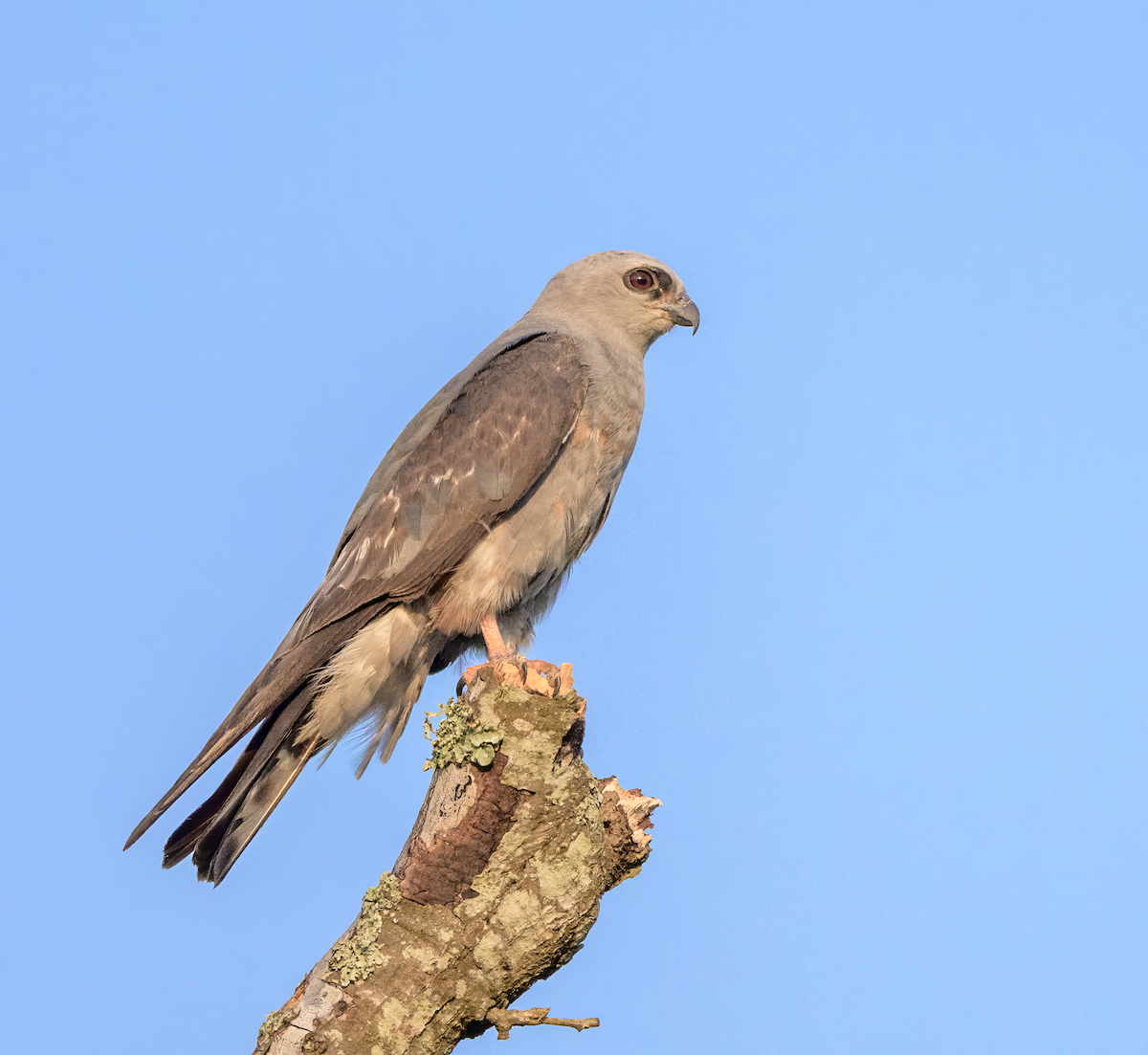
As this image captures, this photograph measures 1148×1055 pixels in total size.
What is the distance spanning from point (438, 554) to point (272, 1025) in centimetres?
243

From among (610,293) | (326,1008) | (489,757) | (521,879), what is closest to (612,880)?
(521,879)

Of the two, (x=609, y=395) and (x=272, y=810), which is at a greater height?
(x=609, y=395)

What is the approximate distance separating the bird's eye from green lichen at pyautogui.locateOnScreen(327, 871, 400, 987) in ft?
14.1

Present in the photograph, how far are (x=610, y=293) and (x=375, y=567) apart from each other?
259 cm

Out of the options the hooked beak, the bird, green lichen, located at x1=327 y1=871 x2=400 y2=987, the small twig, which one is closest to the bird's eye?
the hooked beak

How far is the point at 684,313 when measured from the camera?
24.0 feet

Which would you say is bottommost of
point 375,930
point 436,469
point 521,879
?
point 375,930

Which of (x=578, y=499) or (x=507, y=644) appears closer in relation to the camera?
(x=578, y=499)

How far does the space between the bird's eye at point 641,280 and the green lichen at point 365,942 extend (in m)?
4.29

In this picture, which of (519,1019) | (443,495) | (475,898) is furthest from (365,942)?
(443,495)

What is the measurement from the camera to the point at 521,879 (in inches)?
172

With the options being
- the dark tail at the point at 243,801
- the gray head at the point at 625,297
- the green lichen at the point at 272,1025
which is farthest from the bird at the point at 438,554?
the green lichen at the point at 272,1025

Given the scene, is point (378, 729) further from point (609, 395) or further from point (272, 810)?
point (609, 395)

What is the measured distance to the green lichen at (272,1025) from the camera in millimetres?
4199
